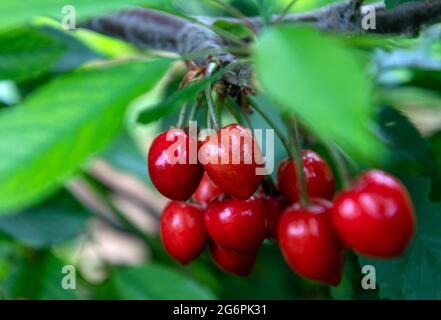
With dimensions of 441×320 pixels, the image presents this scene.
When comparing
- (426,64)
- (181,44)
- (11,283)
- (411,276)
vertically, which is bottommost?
(11,283)

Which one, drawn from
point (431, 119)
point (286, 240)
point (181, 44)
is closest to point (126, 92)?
point (286, 240)

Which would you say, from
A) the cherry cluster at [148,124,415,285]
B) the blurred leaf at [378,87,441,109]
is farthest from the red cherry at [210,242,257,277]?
the blurred leaf at [378,87,441,109]

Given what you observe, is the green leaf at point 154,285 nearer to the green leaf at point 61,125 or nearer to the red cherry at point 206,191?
the red cherry at point 206,191

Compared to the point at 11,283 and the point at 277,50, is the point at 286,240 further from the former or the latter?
the point at 11,283

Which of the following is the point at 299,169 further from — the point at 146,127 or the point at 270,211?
the point at 146,127

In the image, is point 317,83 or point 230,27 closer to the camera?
point 317,83

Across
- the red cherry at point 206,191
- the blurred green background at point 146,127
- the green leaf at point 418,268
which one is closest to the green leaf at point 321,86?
the blurred green background at point 146,127
